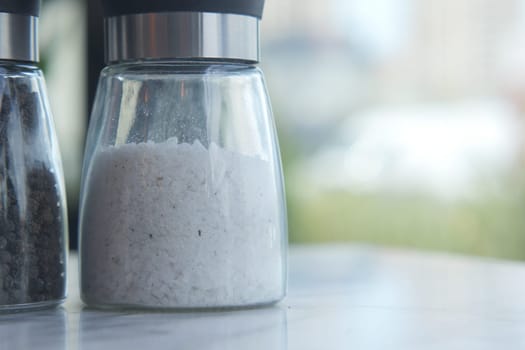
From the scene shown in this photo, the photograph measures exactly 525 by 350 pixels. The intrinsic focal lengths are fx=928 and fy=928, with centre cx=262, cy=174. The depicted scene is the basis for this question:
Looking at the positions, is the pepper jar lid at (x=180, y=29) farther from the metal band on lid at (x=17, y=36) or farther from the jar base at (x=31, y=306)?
the jar base at (x=31, y=306)

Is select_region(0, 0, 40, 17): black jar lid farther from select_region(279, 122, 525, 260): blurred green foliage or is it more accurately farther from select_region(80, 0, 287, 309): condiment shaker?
select_region(279, 122, 525, 260): blurred green foliage

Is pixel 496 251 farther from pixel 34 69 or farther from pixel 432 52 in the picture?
pixel 34 69

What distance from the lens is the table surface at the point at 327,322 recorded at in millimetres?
578

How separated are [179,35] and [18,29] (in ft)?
0.39

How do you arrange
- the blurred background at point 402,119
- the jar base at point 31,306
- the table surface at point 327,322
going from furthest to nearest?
the blurred background at point 402,119, the jar base at point 31,306, the table surface at point 327,322

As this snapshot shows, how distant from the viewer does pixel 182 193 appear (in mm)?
674

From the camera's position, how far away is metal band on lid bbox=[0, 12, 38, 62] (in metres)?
0.68

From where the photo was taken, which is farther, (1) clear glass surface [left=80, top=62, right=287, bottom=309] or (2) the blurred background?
(2) the blurred background

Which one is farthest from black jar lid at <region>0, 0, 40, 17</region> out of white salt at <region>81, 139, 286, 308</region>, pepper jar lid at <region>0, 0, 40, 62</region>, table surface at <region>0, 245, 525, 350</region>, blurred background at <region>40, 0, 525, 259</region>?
→ blurred background at <region>40, 0, 525, 259</region>

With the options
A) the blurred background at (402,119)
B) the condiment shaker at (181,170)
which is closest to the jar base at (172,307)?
the condiment shaker at (181,170)

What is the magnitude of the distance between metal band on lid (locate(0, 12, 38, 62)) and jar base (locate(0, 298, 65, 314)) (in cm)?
18

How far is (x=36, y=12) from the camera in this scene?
0.70 metres

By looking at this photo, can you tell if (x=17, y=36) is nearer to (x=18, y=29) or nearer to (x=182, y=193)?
(x=18, y=29)

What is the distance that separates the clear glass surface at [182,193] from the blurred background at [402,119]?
2863 millimetres
